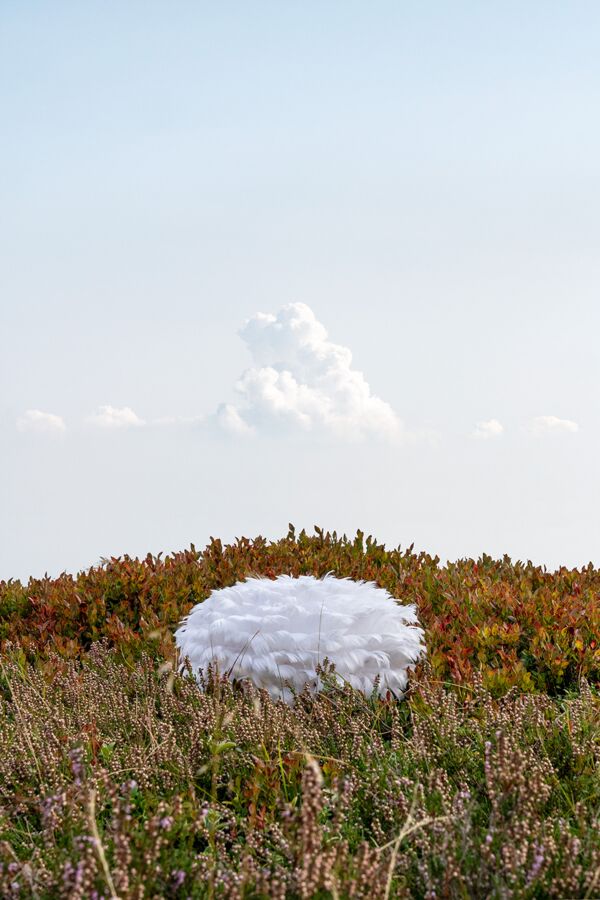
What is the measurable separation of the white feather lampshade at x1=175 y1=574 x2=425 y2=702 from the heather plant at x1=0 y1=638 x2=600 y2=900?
0.65 ft

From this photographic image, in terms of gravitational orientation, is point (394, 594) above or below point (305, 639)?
above

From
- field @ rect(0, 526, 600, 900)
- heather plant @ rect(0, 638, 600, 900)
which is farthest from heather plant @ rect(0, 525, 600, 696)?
heather plant @ rect(0, 638, 600, 900)

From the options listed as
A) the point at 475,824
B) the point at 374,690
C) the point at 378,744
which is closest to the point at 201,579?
the point at 374,690

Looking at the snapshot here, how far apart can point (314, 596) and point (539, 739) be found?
77.2 inches

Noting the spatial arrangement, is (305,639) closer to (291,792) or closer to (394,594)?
(291,792)

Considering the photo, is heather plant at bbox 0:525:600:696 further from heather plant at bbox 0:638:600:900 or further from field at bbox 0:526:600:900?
heather plant at bbox 0:638:600:900

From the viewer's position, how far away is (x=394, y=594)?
6.74m

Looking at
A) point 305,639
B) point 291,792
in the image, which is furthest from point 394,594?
point 291,792

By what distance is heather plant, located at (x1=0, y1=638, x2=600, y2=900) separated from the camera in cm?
254

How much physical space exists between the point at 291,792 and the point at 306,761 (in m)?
→ 0.28

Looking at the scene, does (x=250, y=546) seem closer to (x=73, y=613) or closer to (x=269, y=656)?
(x=73, y=613)

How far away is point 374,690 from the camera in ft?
16.3

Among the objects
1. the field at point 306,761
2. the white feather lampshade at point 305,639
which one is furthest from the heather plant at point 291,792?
the white feather lampshade at point 305,639

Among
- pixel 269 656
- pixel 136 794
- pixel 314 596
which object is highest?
pixel 314 596
